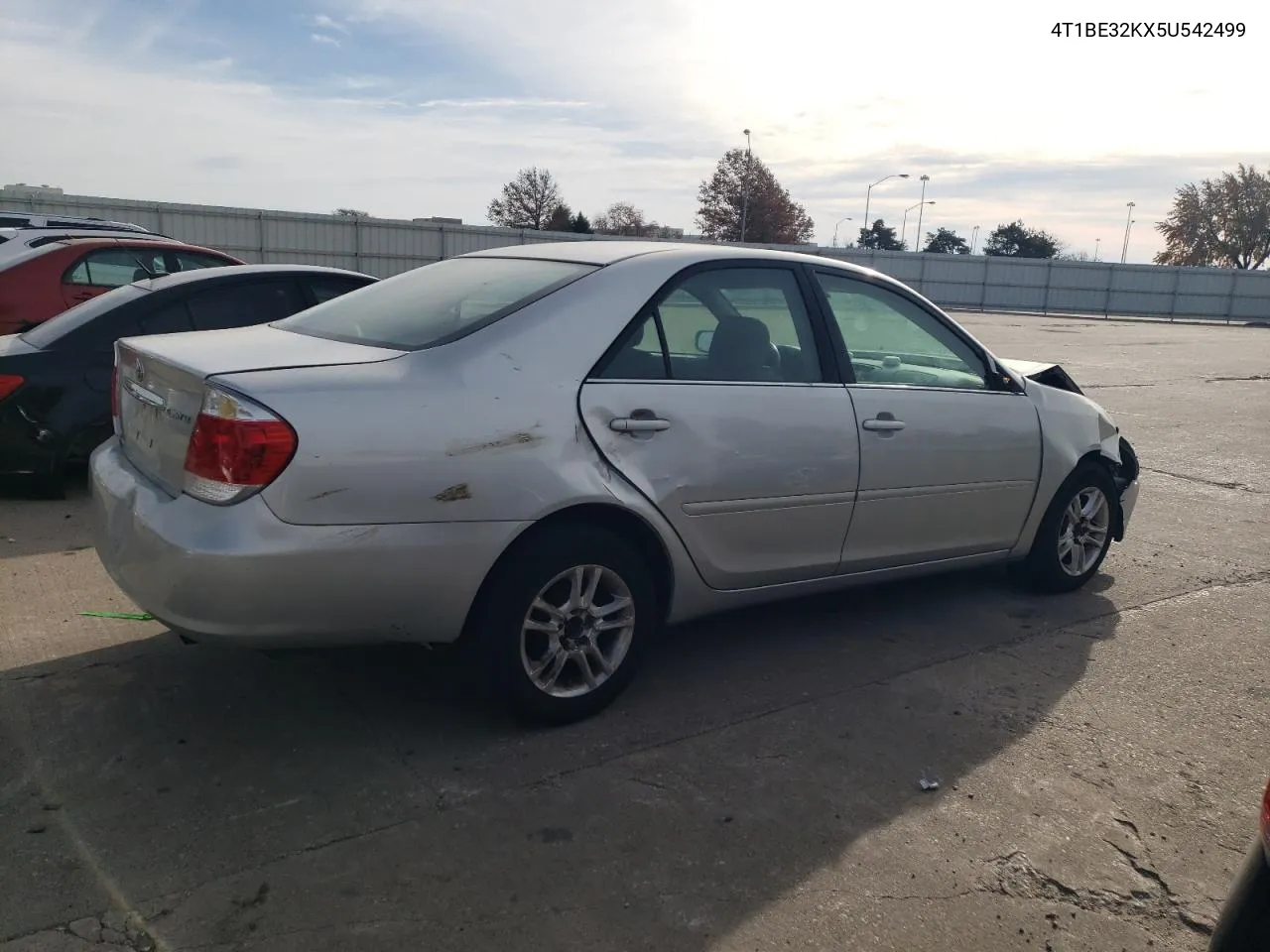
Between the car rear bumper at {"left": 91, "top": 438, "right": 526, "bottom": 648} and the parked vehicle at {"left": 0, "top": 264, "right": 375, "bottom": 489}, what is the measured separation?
3036 mm

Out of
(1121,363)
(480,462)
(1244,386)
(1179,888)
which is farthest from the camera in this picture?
(1121,363)

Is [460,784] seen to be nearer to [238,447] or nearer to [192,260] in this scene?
[238,447]

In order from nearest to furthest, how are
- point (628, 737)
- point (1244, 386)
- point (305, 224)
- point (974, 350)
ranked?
point (628, 737)
point (974, 350)
point (1244, 386)
point (305, 224)

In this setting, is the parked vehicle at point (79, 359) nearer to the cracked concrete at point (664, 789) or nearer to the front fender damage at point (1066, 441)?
the cracked concrete at point (664, 789)

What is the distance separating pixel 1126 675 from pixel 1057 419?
4.38 ft

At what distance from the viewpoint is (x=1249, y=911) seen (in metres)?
2.01

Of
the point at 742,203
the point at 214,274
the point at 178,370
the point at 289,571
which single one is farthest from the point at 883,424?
the point at 742,203

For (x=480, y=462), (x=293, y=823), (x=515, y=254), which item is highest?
(x=515, y=254)

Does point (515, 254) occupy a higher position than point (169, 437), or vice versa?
point (515, 254)

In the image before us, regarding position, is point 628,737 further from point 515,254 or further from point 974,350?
point 974,350

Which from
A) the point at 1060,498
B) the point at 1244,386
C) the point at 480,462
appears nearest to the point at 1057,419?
the point at 1060,498

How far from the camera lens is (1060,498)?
203 inches

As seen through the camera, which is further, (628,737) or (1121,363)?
(1121,363)

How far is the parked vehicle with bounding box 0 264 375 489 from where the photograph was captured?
19.2ft
